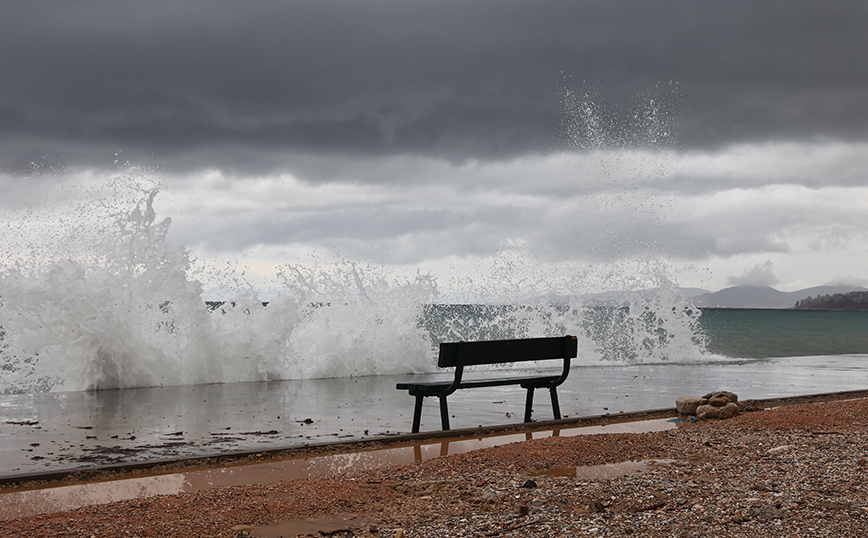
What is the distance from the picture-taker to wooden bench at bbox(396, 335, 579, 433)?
7992mm

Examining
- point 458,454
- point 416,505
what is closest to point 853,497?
point 416,505

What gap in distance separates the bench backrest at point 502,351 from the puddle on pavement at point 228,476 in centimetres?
97

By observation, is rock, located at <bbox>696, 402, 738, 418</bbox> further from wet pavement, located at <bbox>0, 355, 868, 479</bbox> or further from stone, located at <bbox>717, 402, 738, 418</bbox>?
wet pavement, located at <bbox>0, 355, 868, 479</bbox>

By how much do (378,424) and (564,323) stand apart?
1458 cm

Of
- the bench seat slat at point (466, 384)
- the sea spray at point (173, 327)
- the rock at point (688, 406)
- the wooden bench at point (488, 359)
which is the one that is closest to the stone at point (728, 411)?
the rock at point (688, 406)

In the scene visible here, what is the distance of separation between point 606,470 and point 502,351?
9.33 ft

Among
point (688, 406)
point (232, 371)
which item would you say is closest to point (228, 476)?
point (688, 406)

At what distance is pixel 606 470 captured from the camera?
5.75 meters

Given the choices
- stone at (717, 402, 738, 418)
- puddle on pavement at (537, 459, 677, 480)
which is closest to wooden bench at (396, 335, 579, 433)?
stone at (717, 402, 738, 418)

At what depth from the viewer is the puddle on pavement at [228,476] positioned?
5.17 meters

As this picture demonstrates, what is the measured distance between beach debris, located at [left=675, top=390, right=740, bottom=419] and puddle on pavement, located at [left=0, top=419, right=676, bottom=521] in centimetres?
193

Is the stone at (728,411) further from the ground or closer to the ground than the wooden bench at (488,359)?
closer to the ground

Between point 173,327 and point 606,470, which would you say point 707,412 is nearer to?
point 606,470

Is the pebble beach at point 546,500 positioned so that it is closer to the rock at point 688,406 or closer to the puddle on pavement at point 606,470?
the puddle on pavement at point 606,470
